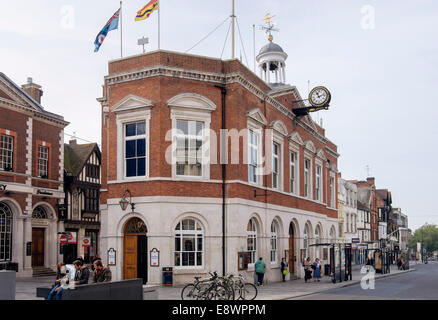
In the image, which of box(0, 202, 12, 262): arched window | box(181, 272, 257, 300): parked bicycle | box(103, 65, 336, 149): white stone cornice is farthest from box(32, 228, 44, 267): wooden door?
box(181, 272, 257, 300): parked bicycle

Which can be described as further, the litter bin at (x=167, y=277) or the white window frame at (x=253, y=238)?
the white window frame at (x=253, y=238)

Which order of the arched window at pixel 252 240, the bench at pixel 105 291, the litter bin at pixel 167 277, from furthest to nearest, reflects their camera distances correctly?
the arched window at pixel 252 240
the litter bin at pixel 167 277
the bench at pixel 105 291

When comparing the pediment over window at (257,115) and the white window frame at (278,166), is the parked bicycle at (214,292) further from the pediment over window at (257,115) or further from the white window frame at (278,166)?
the white window frame at (278,166)

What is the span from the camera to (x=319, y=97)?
3350 centimetres

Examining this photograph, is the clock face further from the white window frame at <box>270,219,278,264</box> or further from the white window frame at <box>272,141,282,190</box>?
the white window frame at <box>270,219,278,264</box>

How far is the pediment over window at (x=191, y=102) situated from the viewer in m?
24.2

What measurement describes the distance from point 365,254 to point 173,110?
2319 inches

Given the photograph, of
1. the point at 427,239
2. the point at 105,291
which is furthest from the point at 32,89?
the point at 427,239

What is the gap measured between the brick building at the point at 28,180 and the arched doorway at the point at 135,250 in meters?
11.4

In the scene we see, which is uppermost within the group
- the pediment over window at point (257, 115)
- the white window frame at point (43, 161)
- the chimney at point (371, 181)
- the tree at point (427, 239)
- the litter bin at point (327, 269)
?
the pediment over window at point (257, 115)

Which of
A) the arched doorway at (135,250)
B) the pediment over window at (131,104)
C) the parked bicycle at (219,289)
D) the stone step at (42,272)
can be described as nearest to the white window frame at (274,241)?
the arched doorway at (135,250)
